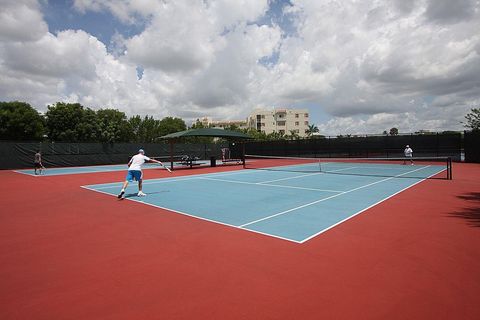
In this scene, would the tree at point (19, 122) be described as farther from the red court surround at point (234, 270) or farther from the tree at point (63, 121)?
the red court surround at point (234, 270)

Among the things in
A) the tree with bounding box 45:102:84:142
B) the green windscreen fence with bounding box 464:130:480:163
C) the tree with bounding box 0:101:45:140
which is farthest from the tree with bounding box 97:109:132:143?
the green windscreen fence with bounding box 464:130:480:163

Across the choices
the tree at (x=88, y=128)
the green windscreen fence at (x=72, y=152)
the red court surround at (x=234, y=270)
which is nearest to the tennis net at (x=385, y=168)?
the red court surround at (x=234, y=270)

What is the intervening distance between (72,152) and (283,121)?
292 feet

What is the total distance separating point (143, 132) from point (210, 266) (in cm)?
6849

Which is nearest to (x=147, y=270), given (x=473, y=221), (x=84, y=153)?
(x=473, y=221)

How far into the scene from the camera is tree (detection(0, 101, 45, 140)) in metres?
46.2

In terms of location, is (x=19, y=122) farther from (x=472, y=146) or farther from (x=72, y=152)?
(x=472, y=146)

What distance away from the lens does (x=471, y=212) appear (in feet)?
25.6

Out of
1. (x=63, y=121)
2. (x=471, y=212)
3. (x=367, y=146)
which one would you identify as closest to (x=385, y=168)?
(x=367, y=146)

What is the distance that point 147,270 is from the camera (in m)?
4.49

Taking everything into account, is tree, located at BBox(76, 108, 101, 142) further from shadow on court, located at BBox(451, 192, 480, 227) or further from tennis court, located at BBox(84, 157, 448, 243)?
shadow on court, located at BBox(451, 192, 480, 227)

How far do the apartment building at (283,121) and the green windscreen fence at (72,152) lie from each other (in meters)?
77.9

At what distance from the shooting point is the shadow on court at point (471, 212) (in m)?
6.93

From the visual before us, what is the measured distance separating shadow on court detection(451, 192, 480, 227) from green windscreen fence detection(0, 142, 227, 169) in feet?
101
